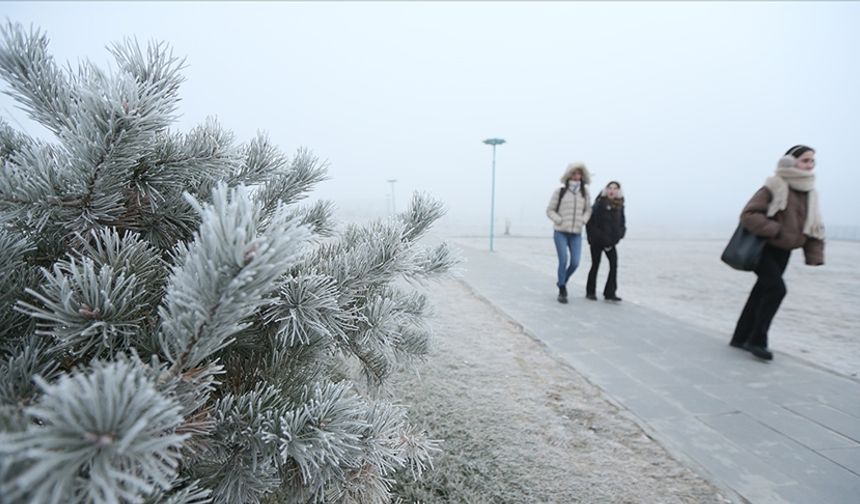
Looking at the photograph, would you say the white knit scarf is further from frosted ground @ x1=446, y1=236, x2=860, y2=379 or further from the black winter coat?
the black winter coat

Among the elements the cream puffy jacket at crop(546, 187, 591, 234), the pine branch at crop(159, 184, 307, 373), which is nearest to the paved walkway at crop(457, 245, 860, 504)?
the cream puffy jacket at crop(546, 187, 591, 234)

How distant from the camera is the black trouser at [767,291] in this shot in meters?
3.93

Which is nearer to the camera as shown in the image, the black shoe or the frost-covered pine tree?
the frost-covered pine tree

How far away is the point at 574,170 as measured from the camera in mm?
5957

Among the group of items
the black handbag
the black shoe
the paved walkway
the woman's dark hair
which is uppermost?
the woman's dark hair

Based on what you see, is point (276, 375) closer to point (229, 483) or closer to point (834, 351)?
point (229, 483)

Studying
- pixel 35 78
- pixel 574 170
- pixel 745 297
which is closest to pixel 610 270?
pixel 574 170

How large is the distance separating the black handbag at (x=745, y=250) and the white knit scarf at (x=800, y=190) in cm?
26

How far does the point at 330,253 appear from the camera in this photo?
4.37ft

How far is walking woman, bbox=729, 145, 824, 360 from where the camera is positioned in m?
3.78

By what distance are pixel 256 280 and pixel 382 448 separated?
66 cm

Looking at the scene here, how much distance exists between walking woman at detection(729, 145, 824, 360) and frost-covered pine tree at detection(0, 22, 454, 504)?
4.01m

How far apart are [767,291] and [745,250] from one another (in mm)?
481

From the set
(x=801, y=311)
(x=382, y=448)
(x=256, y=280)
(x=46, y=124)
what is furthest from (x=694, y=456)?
(x=801, y=311)
